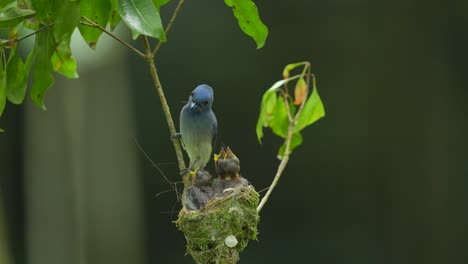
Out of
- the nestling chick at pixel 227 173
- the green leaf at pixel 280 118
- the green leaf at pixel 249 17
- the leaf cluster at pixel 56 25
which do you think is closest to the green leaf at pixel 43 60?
the leaf cluster at pixel 56 25

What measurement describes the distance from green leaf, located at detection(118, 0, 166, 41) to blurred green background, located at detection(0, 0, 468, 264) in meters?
7.13

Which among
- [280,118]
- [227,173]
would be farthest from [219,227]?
[280,118]

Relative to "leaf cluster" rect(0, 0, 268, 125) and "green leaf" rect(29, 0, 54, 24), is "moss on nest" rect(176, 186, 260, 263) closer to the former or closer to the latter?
"leaf cluster" rect(0, 0, 268, 125)

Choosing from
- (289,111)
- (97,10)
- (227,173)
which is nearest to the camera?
(97,10)

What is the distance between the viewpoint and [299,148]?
34.0 ft

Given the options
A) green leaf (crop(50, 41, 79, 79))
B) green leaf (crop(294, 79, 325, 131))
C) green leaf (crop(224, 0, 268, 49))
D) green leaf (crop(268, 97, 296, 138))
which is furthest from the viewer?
green leaf (crop(268, 97, 296, 138))

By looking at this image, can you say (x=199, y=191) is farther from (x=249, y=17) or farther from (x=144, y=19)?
(x=144, y=19)

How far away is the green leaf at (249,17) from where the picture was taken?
9.11 feet

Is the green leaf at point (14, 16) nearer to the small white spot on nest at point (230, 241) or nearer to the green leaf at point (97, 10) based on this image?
the green leaf at point (97, 10)

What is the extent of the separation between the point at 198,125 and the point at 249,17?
0.85 m

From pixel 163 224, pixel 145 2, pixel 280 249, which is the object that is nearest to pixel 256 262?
pixel 280 249

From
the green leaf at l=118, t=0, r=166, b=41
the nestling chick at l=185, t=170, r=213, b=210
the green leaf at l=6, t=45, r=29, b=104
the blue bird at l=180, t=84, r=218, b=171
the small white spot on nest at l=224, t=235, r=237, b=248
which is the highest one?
the green leaf at l=118, t=0, r=166, b=41

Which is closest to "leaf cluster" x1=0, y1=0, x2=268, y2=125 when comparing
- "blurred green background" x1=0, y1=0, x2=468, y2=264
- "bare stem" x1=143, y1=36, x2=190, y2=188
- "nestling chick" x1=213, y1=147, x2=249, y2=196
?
"bare stem" x1=143, y1=36, x2=190, y2=188

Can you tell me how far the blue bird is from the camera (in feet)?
11.0
